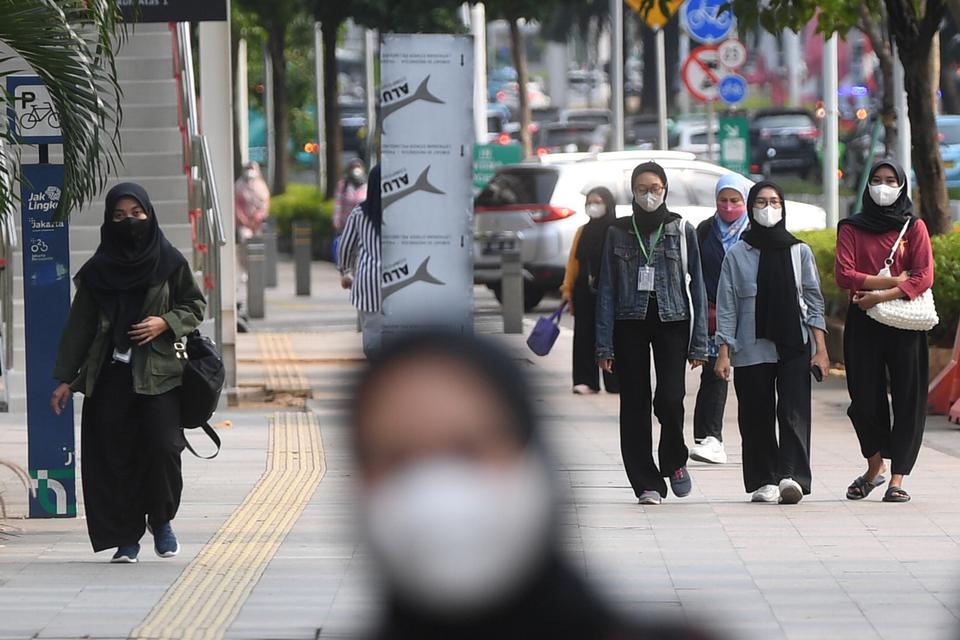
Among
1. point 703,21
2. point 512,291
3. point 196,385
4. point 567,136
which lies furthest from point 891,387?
point 567,136

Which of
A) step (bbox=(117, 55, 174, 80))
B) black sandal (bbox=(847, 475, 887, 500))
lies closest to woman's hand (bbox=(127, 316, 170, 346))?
black sandal (bbox=(847, 475, 887, 500))

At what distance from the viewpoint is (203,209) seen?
13516 millimetres

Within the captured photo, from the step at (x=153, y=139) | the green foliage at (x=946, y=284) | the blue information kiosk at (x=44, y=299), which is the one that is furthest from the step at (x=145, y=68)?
the blue information kiosk at (x=44, y=299)

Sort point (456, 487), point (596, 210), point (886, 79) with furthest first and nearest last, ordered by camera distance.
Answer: point (886, 79) < point (596, 210) < point (456, 487)

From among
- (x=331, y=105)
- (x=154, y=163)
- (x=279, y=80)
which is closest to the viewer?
(x=154, y=163)

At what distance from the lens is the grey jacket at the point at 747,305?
9.12 meters

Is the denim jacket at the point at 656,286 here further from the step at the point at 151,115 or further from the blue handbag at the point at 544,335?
the step at the point at 151,115

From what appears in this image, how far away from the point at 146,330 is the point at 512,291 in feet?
37.6

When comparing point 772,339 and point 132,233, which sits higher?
point 132,233

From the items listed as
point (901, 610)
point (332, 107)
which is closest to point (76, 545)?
point (901, 610)

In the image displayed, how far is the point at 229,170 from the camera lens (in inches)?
568

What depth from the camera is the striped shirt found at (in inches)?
501

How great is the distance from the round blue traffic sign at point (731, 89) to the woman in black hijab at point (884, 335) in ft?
44.6

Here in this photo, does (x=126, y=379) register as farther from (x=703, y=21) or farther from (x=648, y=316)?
(x=703, y=21)
